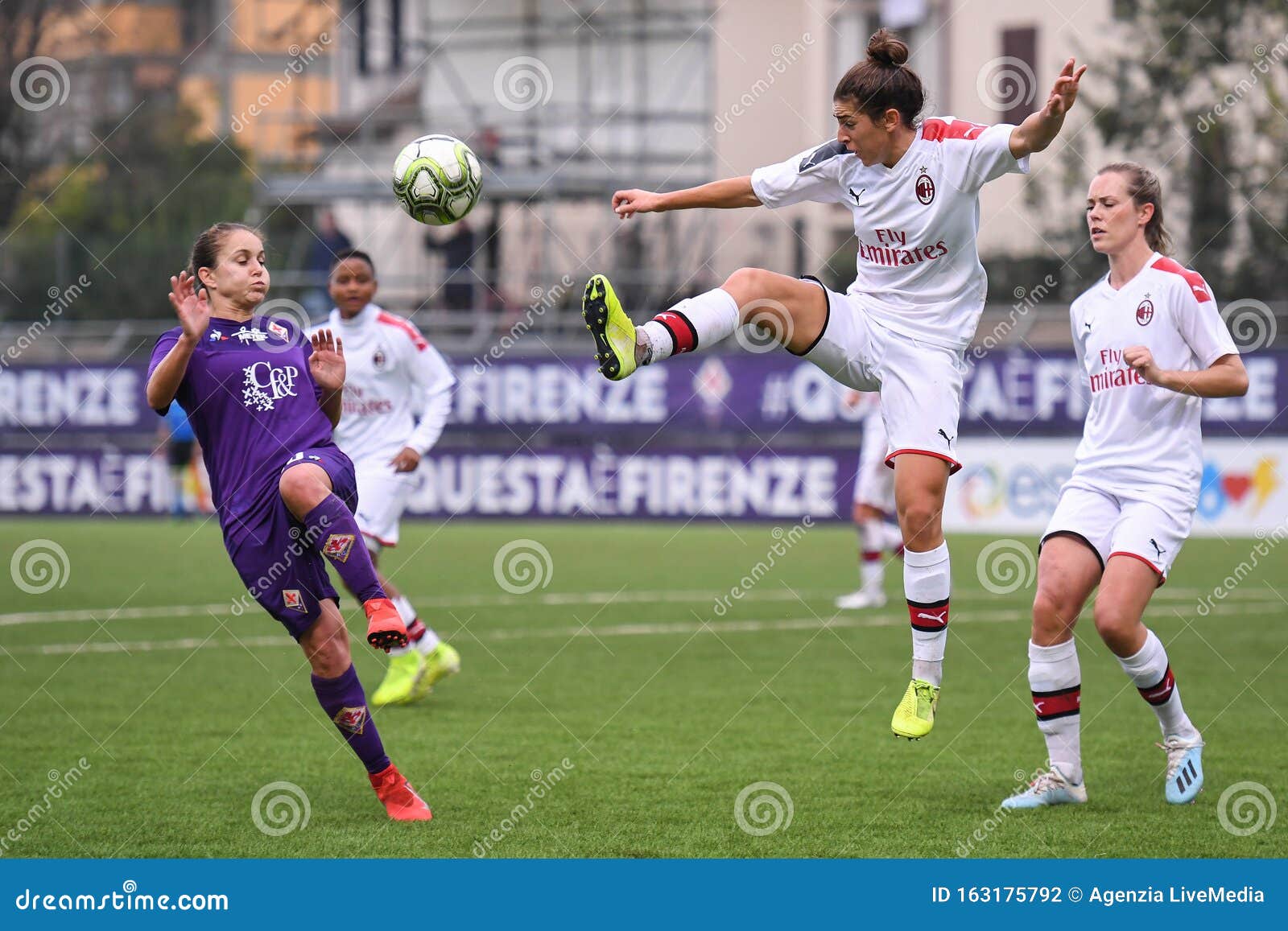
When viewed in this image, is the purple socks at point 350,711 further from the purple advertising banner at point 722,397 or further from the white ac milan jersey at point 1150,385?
the purple advertising banner at point 722,397

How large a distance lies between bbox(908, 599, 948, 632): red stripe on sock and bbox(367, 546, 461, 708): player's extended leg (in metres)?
3.94

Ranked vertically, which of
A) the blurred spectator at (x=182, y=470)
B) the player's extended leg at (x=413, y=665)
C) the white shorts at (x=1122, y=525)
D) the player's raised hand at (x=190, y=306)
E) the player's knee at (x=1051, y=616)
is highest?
the player's raised hand at (x=190, y=306)

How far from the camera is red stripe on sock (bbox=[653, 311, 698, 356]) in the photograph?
5.77 metres

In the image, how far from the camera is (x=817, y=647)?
11.9m

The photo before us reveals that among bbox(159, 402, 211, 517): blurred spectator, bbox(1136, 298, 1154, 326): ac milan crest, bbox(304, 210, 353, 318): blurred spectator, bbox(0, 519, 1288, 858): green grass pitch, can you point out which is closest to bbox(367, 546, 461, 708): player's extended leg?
bbox(0, 519, 1288, 858): green grass pitch

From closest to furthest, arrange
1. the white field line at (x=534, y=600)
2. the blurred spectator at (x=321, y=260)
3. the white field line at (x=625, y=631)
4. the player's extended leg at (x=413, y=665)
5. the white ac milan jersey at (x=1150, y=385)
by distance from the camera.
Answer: the white ac milan jersey at (x=1150, y=385)
the player's extended leg at (x=413, y=665)
the white field line at (x=625, y=631)
the white field line at (x=534, y=600)
the blurred spectator at (x=321, y=260)

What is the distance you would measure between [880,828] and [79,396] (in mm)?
21246

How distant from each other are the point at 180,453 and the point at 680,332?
68.1ft

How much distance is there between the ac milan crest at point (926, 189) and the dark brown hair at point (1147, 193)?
0.80 meters

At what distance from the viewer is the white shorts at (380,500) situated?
10125mm

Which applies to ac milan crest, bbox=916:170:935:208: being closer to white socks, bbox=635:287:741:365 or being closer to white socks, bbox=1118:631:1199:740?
white socks, bbox=635:287:741:365

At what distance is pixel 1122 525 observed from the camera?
6531mm

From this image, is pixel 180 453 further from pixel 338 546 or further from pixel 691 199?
pixel 691 199

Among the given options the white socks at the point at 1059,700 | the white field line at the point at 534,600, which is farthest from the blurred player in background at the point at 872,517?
the white socks at the point at 1059,700
